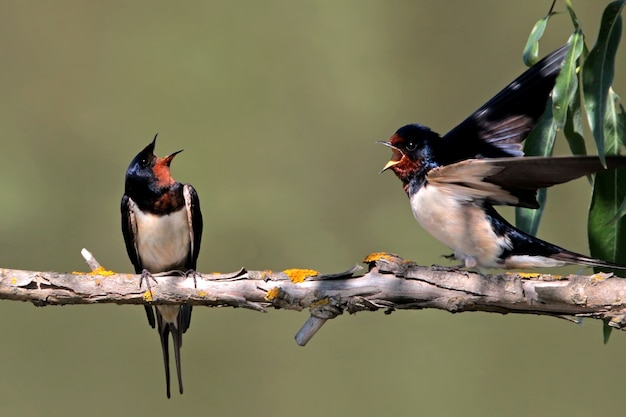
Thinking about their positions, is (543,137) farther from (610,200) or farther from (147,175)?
(147,175)

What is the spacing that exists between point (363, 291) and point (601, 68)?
1.44 ft

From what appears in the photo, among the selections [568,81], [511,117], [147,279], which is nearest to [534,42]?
[568,81]

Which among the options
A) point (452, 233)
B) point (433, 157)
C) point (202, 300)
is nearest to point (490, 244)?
point (452, 233)

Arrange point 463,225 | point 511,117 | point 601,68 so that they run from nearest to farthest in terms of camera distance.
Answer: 1. point 601,68
2. point 463,225
3. point 511,117

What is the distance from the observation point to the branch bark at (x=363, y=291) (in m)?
1.23

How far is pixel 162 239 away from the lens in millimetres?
1839

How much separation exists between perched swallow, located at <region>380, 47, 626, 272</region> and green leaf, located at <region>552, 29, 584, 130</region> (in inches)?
3.7

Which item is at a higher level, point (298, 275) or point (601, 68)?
point (601, 68)

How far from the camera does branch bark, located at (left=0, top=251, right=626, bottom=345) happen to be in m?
1.23

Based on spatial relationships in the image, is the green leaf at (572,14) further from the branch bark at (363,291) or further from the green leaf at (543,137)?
the branch bark at (363,291)

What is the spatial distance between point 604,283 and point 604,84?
10.7 inches

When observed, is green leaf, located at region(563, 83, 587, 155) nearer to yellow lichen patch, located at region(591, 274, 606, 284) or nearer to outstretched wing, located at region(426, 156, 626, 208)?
outstretched wing, located at region(426, 156, 626, 208)

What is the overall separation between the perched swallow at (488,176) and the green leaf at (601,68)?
8 cm

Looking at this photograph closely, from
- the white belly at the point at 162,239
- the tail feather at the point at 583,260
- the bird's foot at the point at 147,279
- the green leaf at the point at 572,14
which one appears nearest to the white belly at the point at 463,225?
the tail feather at the point at 583,260
